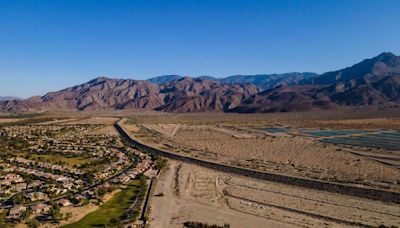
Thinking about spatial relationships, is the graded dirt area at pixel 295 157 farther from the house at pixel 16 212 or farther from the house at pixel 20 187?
the house at pixel 16 212

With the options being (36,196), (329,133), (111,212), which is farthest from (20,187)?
(329,133)

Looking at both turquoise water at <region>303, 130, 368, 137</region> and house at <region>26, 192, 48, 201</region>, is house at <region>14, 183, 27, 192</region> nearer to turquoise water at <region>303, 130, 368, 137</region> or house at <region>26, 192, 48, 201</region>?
house at <region>26, 192, 48, 201</region>

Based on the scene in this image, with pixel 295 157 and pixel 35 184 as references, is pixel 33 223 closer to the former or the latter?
pixel 35 184

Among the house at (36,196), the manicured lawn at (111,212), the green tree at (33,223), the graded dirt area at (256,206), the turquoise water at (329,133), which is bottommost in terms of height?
the graded dirt area at (256,206)

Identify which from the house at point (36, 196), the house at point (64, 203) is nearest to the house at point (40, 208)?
the house at point (64, 203)

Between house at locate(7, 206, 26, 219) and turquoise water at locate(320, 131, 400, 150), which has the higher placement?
turquoise water at locate(320, 131, 400, 150)

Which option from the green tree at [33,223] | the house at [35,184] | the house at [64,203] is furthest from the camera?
the house at [35,184]

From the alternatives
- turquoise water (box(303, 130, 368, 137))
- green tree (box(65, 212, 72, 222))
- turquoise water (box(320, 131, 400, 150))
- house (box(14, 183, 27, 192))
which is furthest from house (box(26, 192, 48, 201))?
turquoise water (box(303, 130, 368, 137))
